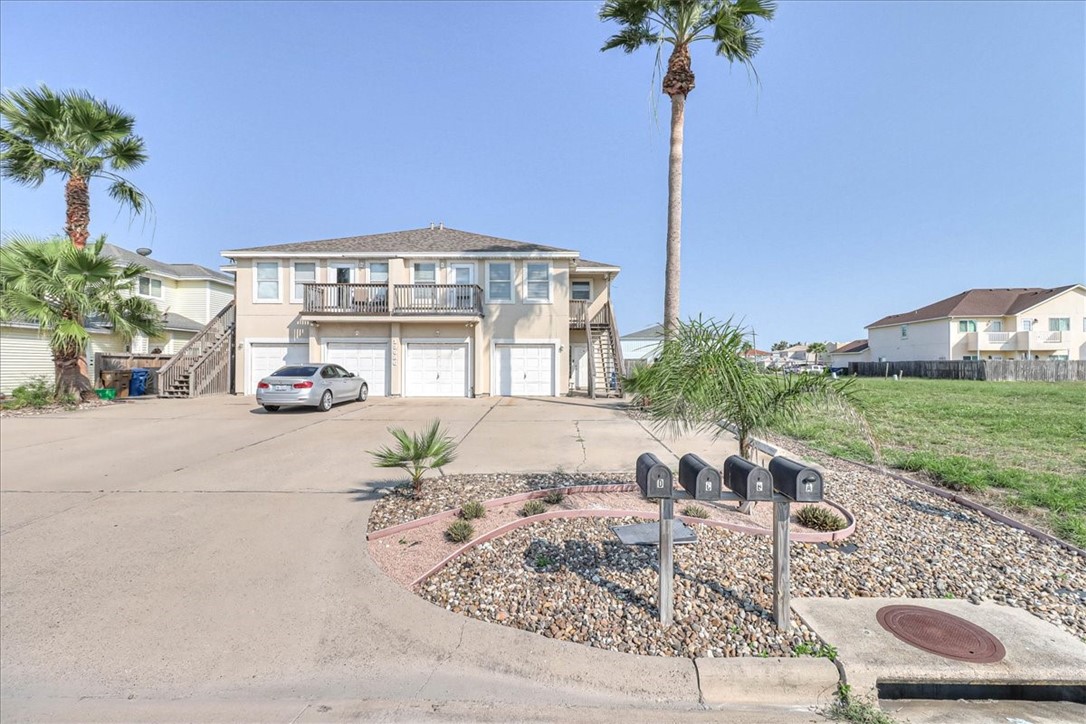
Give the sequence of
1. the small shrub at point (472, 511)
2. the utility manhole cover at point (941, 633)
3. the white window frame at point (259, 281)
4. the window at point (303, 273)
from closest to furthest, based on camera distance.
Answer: the utility manhole cover at point (941, 633) → the small shrub at point (472, 511) → the white window frame at point (259, 281) → the window at point (303, 273)

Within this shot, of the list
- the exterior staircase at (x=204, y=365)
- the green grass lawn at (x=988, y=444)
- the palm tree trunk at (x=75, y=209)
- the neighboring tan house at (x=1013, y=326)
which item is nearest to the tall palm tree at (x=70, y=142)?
the palm tree trunk at (x=75, y=209)

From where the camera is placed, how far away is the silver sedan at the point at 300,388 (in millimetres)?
12938

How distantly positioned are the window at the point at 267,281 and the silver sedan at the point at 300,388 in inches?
264

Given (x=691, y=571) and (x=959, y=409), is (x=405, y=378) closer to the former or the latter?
(x=691, y=571)

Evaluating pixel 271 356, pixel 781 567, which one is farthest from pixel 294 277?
pixel 781 567

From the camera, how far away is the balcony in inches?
706

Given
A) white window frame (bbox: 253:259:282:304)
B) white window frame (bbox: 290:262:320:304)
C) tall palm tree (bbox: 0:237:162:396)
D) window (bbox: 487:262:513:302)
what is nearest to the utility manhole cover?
window (bbox: 487:262:513:302)

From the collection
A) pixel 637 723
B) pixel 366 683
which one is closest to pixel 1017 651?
pixel 637 723

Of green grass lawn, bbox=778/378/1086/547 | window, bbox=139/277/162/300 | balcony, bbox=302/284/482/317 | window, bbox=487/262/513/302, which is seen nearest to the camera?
green grass lawn, bbox=778/378/1086/547

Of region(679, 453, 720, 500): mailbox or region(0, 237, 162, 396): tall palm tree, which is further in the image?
region(0, 237, 162, 396): tall palm tree

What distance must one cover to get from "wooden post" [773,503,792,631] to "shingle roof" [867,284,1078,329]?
47122 millimetres

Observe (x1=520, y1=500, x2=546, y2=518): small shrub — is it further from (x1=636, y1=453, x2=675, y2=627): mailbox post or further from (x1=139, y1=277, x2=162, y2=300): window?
(x1=139, y1=277, x2=162, y2=300): window

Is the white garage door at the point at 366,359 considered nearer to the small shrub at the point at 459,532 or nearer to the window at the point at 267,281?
the window at the point at 267,281

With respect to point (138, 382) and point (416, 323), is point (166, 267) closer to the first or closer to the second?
point (138, 382)
